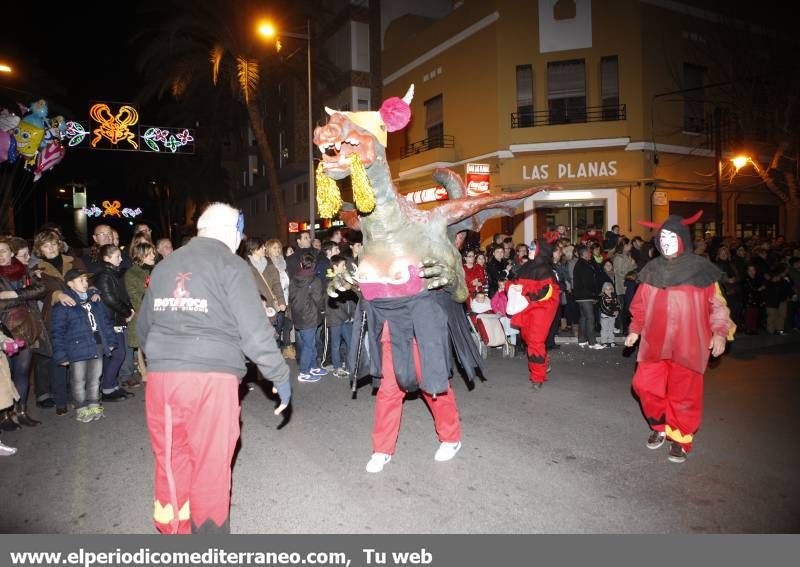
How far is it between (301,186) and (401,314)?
25.5 m

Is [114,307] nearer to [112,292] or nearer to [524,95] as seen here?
[112,292]

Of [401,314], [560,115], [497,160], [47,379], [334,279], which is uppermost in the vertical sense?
[560,115]

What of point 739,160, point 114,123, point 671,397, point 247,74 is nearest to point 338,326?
point 671,397

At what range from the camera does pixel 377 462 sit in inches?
170

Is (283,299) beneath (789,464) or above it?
above

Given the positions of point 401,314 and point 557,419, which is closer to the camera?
point 401,314

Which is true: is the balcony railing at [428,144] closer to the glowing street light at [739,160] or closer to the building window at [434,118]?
the building window at [434,118]

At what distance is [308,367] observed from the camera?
298 inches

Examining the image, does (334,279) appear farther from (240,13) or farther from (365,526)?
(240,13)

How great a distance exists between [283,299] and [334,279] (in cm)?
389

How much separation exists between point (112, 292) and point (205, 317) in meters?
4.26

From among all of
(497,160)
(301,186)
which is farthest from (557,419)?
(301,186)
